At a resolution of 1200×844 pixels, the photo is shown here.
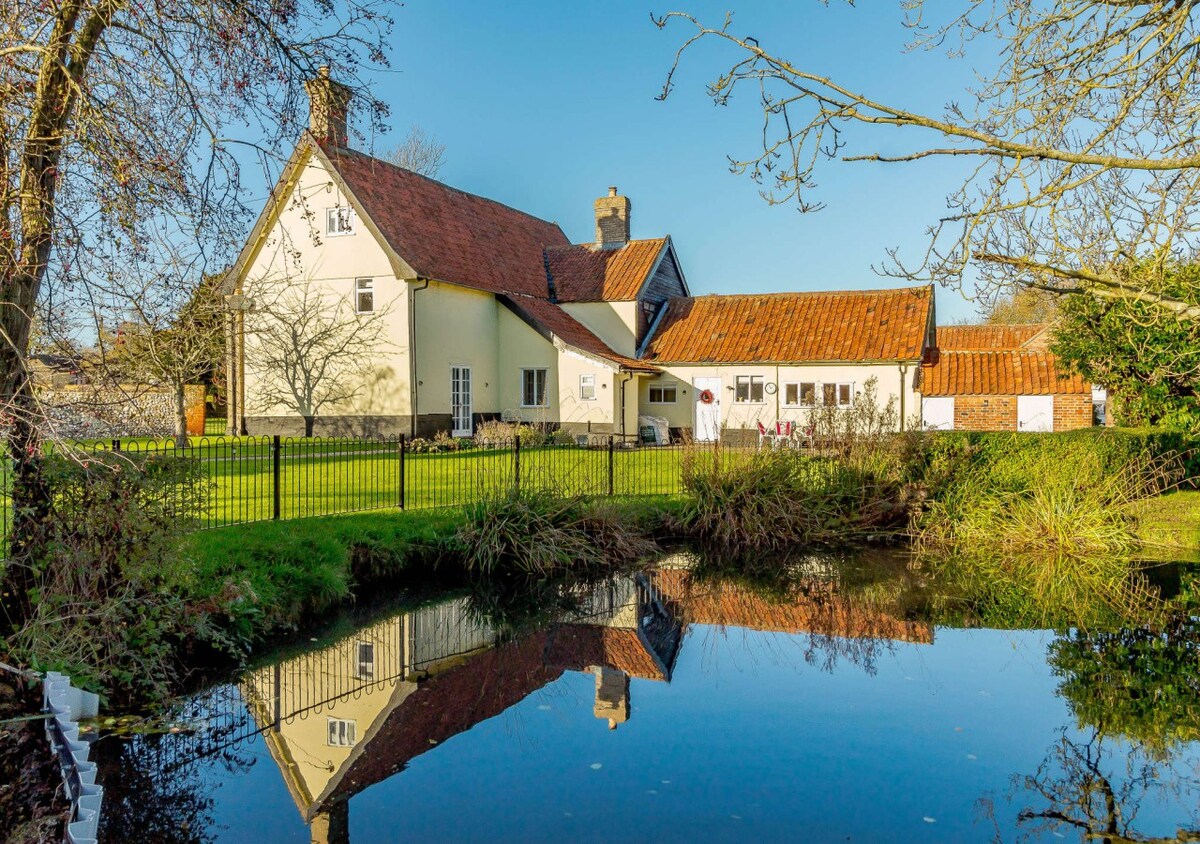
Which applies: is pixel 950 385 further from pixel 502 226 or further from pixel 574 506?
pixel 574 506

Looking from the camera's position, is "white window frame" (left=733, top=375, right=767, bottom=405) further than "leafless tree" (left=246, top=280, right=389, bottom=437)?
Yes

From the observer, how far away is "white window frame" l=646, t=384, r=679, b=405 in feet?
92.9

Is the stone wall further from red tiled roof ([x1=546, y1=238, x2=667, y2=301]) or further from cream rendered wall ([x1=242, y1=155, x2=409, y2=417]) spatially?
red tiled roof ([x1=546, y1=238, x2=667, y2=301])

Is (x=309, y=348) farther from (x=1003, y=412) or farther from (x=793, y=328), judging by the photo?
(x=1003, y=412)

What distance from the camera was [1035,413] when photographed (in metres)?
24.4

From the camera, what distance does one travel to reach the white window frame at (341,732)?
593cm

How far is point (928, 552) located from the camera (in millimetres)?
12555

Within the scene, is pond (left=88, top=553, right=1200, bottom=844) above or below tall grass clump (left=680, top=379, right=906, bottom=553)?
below

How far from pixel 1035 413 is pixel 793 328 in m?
7.31

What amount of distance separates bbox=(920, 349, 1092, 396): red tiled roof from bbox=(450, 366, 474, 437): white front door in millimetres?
13057

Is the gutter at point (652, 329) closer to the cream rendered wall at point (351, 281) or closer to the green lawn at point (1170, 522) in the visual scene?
the cream rendered wall at point (351, 281)

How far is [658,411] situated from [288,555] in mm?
20237

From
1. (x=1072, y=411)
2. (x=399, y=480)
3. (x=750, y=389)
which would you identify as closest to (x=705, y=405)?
(x=750, y=389)

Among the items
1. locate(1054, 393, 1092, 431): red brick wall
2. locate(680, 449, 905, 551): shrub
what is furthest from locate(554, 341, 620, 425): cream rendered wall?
locate(1054, 393, 1092, 431): red brick wall
